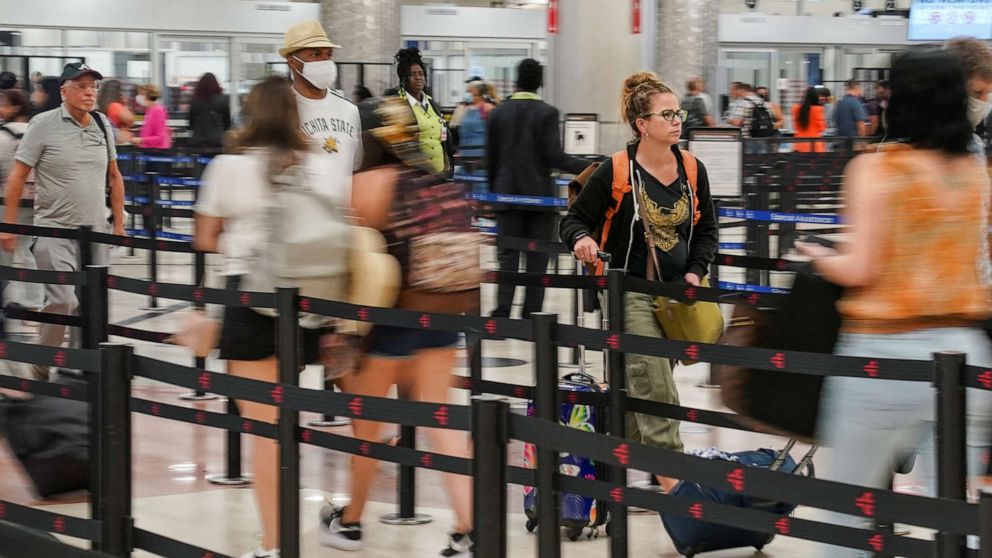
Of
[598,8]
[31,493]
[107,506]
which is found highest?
[598,8]

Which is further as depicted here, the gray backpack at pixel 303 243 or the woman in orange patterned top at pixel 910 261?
the gray backpack at pixel 303 243

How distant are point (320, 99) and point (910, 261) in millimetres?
3168

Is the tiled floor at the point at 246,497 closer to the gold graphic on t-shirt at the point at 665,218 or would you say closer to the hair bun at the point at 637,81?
the gold graphic on t-shirt at the point at 665,218

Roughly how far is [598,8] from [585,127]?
3691 mm

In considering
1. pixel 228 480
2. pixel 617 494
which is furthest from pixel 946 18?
pixel 617 494

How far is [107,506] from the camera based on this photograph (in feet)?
14.7

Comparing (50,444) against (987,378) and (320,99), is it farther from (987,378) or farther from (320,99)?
(987,378)

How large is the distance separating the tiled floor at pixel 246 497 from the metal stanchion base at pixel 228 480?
1.6 inches

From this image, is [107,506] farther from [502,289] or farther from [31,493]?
[502,289]

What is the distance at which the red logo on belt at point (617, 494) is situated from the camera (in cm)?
384

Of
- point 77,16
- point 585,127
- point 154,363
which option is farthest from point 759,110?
point 154,363

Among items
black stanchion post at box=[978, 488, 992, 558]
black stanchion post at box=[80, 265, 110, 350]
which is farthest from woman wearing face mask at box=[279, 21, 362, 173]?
black stanchion post at box=[978, 488, 992, 558]

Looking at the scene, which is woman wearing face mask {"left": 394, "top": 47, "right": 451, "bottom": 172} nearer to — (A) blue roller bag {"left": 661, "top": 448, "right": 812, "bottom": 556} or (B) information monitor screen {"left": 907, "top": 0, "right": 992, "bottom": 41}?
(A) blue roller bag {"left": 661, "top": 448, "right": 812, "bottom": 556}

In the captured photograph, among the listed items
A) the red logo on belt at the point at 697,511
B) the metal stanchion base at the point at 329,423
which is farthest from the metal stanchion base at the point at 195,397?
the red logo on belt at the point at 697,511
